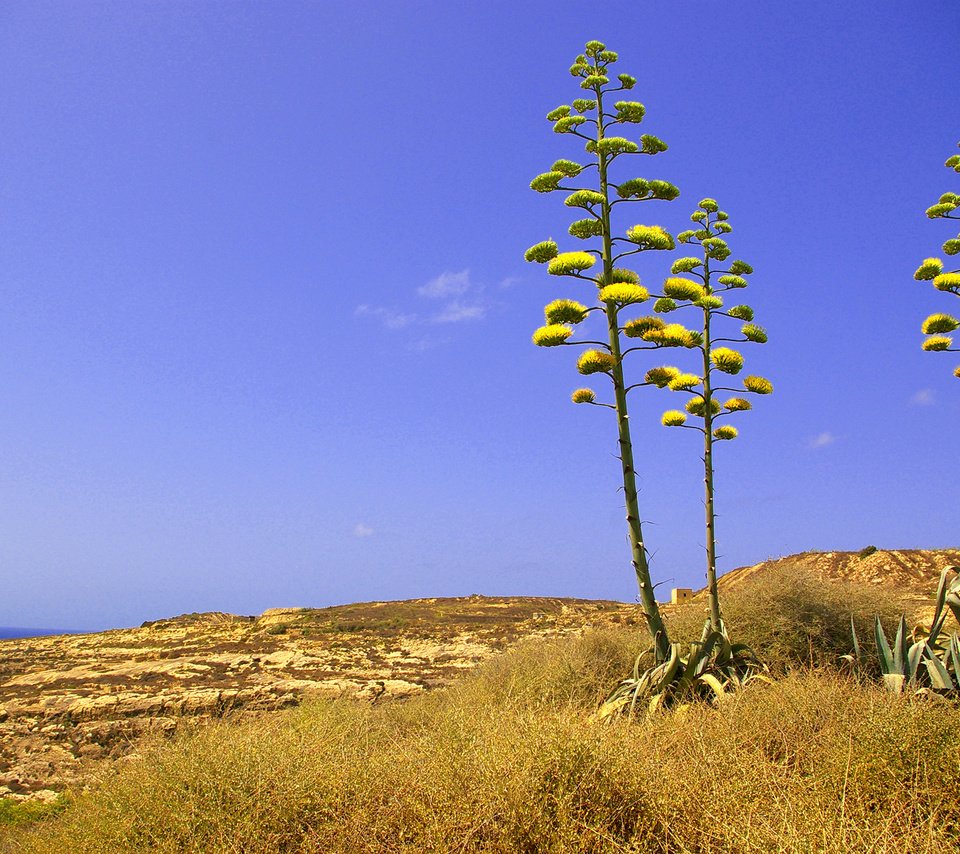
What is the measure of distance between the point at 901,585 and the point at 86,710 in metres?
13.9

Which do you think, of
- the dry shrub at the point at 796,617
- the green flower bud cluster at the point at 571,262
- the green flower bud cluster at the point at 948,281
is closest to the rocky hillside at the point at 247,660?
the dry shrub at the point at 796,617

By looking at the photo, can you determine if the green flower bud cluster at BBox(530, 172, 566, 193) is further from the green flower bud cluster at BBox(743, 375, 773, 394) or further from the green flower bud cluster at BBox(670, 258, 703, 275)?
the green flower bud cluster at BBox(743, 375, 773, 394)

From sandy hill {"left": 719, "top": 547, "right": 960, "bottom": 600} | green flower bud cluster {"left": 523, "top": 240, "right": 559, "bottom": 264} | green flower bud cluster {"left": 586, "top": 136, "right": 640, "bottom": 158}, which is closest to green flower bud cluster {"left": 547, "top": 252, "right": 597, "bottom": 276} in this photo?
green flower bud cluster {"left": 523, "top": 240, "right": 559, "bottom": 264}

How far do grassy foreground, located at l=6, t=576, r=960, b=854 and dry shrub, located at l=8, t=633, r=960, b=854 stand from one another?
0.01 meters

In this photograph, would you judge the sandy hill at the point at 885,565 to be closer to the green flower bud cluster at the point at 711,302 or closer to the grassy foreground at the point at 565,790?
the green flower bud cluster at the point at 711,302

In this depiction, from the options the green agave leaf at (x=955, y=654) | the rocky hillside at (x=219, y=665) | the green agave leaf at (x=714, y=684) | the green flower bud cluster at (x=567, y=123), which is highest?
the green flower bud cluster at (x=567, y=123)

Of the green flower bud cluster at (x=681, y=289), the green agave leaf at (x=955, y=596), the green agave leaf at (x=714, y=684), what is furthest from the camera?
the green flower bud cluster at (x=681, y=289)

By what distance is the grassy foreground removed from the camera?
3.61m

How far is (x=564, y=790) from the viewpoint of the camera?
390 centimetres

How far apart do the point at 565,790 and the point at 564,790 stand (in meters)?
0.02

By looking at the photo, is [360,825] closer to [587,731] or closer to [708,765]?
[587,731]

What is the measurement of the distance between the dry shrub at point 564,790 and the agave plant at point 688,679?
160 centimetres

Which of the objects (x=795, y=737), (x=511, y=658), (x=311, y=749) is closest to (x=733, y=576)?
(x=511, y=658)

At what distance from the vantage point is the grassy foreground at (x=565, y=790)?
3.61 metres
